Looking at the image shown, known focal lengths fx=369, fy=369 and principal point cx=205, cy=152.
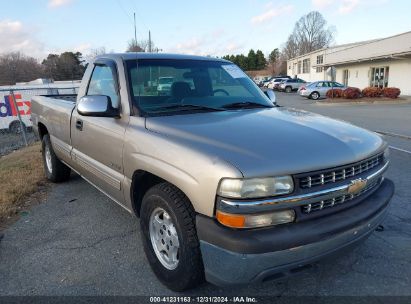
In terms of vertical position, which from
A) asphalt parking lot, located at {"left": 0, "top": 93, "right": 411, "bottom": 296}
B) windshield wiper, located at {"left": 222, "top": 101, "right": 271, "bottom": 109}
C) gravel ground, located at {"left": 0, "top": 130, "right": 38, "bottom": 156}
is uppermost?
windshield wiper, located at {"left": 222, "top": 101, "right": 271, "bottom": 109}

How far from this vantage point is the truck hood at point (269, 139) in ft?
7.70

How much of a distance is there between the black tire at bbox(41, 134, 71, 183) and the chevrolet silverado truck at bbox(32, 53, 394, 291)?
204 centimetres

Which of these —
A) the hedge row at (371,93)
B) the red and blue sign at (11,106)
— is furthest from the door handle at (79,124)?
the hedge row at (371,93)

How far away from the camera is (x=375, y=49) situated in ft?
113

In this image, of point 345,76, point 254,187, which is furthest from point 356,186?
point 345,76

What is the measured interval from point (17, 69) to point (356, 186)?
63957 millimetres

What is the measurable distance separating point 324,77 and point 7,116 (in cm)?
4689

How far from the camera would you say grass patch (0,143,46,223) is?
4.90 metres

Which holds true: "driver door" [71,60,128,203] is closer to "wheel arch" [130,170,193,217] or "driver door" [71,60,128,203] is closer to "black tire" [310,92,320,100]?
"wheel arch" [130,170,193,217]

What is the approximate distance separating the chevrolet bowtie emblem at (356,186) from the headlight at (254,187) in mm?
561

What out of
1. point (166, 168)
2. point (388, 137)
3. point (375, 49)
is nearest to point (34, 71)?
point (375, 49)

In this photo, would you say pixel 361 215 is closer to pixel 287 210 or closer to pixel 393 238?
pixel 287 210

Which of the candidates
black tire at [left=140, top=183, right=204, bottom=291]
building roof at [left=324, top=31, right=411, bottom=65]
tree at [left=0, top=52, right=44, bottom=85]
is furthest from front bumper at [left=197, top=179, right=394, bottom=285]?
tree at [left=0, top=52, right=44, bottom=85]

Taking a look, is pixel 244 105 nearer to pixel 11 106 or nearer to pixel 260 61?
pixel 11 106
